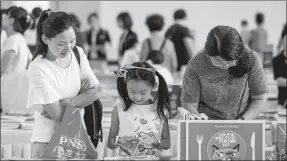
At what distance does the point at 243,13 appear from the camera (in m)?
13.5

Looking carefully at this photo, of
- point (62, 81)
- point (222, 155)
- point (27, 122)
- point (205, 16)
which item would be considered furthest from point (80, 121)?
point (205, 16)

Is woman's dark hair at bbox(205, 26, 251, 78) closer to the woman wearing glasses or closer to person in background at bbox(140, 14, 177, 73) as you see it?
the woman wearing glasses

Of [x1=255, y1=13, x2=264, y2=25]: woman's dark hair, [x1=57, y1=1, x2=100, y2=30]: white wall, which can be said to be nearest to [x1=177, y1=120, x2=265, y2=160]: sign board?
[x1=255, y1=13, x2=264, y2=25]: woman's dark hair

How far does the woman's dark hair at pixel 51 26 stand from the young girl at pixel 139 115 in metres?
0.45

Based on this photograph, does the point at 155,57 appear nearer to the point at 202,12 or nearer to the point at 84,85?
the point at 84,85

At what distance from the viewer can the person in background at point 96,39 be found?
12.2 metres

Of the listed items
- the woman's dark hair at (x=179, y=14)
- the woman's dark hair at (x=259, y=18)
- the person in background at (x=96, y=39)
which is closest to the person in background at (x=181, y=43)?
the woman's dark hair at (x=179, y=14)

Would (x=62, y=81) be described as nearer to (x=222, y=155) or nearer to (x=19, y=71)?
(x=222, y=155)

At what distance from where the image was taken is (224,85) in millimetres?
2969

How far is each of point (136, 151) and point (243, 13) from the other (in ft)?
36.2

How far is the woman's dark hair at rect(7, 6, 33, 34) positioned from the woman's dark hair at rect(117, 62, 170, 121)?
1.77 metres

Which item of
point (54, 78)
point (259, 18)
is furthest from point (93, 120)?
point (259, 18)

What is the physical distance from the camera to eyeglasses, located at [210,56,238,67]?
273 centimetres

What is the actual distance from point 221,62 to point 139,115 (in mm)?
580
